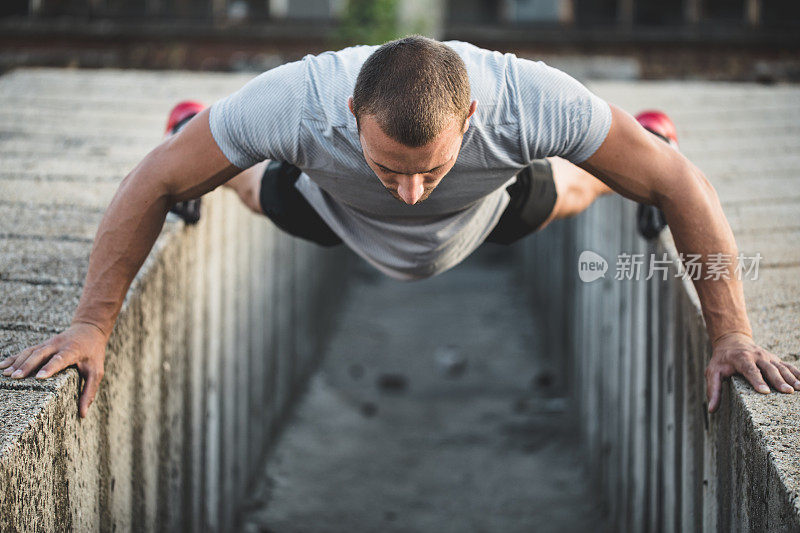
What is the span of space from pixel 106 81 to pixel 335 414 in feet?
8.61

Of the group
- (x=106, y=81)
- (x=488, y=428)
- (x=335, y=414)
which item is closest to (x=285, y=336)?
(x=335, y=414)

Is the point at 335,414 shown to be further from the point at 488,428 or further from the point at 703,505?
the point at 703,505

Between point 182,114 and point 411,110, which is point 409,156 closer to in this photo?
point 411,110

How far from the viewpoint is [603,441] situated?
185 inches

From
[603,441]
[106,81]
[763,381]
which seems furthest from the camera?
[106,81]

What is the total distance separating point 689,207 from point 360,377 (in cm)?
451

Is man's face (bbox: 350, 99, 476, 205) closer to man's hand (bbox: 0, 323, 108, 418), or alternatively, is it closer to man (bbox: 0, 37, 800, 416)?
man (bbox: 0, 37, 800, 416)

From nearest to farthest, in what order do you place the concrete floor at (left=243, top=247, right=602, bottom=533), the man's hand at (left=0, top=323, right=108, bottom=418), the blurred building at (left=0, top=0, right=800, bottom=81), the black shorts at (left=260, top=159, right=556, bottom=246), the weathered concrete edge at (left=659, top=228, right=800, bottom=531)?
the weathered concrete edge at (left=659, top=228, right=800, bottom=531) → the man's hand at (left=0, top=323, right=108, bottom=418) → the black shorts at (left=260, top=159, right=556, bottom=246) → the concrete floor at (left=243, top=247, right=602, bottom=533) → the blurred building at (left=0, top=0, right=800, bottom=81)

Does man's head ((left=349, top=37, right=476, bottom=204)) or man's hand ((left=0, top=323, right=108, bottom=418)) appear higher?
man's head ((left=349, top=37, right=476, bottom=204))

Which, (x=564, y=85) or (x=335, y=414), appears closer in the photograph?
(x=564, y=85)

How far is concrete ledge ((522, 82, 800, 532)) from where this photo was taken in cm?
224

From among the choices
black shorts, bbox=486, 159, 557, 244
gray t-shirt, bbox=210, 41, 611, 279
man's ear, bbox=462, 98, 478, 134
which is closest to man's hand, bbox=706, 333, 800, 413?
gray t-shirt, bbox=210, 41, 611, 279

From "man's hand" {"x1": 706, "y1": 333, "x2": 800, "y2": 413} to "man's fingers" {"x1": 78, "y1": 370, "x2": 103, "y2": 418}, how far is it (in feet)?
5.36

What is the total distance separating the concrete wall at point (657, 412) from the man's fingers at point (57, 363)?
5.58 ft
